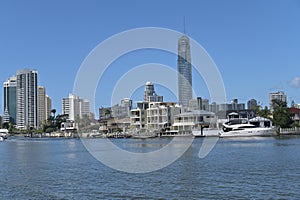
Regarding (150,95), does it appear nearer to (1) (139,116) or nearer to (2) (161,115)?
(1) (139,116)

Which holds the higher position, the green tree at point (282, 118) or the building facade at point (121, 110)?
the building facade at point (121, 110)

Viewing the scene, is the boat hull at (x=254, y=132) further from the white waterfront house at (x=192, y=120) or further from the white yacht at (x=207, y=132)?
the white waterfront house at (x=192, y=120)

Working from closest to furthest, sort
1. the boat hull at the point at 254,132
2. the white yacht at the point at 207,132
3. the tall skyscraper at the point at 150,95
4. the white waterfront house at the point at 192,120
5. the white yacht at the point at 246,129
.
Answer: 1. the boat hull at the point at 254,132
2. the white yacht at the point at 246,129
3. the white yacht at the point at 207,132
4. the white waterfront house at the point at 192,120
5. the tall skyscraper at the point at 150,95

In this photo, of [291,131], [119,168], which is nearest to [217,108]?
[291,131]

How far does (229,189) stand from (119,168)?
12281 mm

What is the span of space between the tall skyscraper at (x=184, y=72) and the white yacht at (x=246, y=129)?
51.6 m

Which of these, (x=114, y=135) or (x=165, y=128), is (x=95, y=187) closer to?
(x=165, y=128)

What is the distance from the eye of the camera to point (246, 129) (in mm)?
85562

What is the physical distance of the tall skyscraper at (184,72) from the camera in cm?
14984

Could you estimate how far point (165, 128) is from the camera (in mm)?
117688

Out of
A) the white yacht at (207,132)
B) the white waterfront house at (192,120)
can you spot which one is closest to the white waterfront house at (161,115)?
the white waterfront house at (192,120)

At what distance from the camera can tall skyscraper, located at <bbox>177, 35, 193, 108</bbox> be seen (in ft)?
492

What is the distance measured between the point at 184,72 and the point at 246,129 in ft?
340

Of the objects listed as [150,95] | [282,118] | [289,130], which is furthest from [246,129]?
[150,95]
